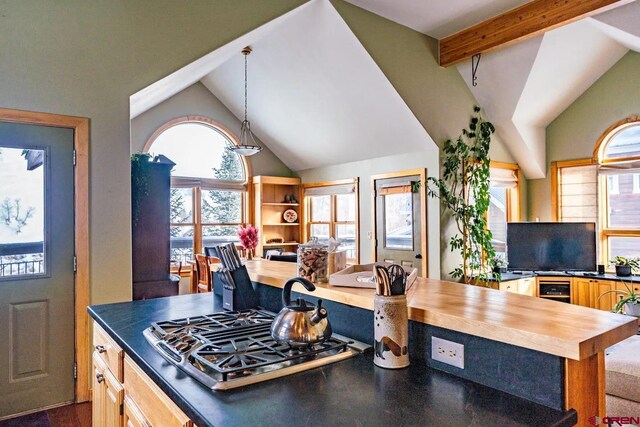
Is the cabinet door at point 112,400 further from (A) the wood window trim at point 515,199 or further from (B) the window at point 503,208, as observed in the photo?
(A) the wood window trim at point 515,199

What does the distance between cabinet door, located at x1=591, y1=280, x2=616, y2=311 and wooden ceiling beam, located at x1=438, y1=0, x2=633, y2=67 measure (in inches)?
120

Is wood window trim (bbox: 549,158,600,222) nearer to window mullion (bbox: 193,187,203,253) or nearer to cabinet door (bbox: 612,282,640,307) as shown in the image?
cabinet door (bbox: 612,282,640,307)

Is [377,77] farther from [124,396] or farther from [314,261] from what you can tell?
[124,396]

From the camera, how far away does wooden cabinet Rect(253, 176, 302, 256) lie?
281 inches

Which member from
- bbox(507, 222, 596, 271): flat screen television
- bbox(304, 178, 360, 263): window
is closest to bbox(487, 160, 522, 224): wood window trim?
bbox(507, 222, 596, 271): flat screen television

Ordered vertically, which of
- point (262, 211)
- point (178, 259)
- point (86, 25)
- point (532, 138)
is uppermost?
point (86, 25)

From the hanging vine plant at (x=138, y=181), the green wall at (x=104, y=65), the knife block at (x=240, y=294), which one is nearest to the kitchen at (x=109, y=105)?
the green wall at (x=104, y=65)

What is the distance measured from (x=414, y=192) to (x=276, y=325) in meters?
4.25

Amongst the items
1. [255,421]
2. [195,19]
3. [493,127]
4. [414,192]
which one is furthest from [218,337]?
[493,127]

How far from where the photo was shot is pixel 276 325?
1.46 metres

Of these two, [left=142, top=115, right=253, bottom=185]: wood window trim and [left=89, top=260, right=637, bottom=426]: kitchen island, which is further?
[left=142, top=115, right=253, bottom=185]: wood window trim

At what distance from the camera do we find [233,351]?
4.64 feet

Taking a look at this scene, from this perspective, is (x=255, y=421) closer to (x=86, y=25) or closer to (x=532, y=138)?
(x=86, y=25)

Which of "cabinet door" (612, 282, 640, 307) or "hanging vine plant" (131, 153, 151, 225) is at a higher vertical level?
"hanging vine plant" (131, 153, 151, 225)
